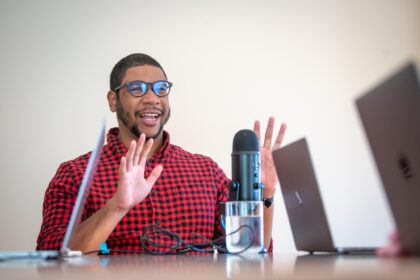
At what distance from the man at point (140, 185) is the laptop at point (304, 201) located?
0.51 metres

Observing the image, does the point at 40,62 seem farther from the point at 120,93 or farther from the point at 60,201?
the point at 60,201

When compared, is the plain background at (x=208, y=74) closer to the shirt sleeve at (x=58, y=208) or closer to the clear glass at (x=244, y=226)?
the shirt sleeve at (x=58, y=208)

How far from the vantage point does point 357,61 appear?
3.27m

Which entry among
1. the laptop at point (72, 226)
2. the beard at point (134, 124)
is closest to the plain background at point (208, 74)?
the beard at point (134, 124)

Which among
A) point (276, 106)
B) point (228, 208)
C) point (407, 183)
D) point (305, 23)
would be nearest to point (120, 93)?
point (276, 106)

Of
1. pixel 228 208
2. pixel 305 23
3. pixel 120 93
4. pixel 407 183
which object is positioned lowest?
pixel 407 183

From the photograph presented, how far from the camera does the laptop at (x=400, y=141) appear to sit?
0.83 m

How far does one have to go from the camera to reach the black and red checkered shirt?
2.43 m

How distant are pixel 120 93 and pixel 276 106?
82 centimetres

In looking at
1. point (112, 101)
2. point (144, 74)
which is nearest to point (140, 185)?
point (144, 74)

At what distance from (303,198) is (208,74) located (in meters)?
1.75

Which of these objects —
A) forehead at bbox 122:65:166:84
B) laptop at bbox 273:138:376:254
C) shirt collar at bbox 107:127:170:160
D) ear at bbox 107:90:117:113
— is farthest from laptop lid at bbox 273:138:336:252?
ear at bbox 107:90:117:113

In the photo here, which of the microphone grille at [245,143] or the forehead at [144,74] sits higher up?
the forehead at [144,74]

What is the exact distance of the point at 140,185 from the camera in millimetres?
2049
